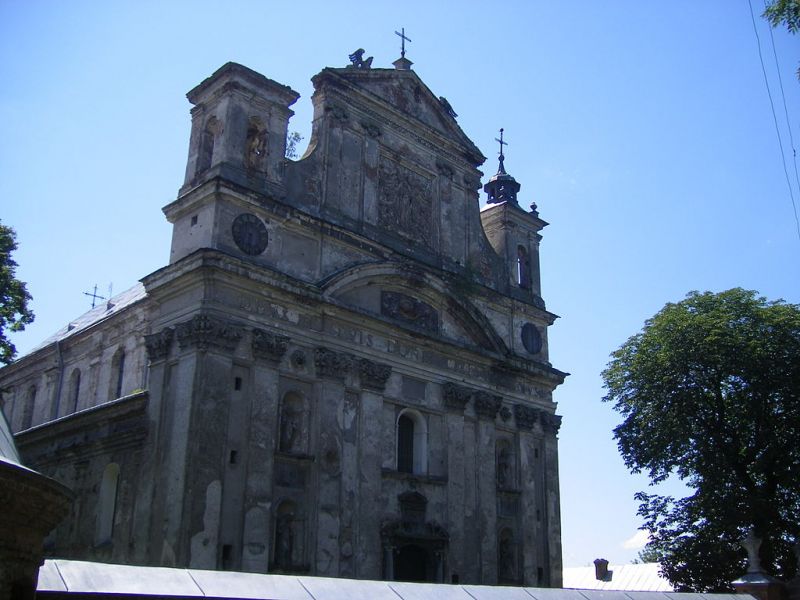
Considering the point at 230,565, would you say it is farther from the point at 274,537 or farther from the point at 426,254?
the point at 426,254


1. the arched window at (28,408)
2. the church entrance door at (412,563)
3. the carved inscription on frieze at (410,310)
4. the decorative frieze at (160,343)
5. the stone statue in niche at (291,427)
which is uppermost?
the carved inscription on frieze at (410,310)

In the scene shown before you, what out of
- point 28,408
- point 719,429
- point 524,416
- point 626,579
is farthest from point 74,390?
point 626,579

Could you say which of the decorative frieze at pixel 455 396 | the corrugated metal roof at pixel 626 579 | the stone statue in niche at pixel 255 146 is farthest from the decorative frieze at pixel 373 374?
the corrugated metal roof at pixel 626 579

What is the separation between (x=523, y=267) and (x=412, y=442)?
853 cm

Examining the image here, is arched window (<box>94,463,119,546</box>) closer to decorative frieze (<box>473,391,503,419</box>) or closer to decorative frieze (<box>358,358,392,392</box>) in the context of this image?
decorative frieze (<box>358,358,392,392</box>)

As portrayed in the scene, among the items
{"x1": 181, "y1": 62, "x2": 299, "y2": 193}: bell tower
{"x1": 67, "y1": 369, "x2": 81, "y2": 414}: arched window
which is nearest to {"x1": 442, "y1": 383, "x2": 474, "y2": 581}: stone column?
{"x1": 181, "y1": 62, "x2": 299, "y2": 193}: bell tower

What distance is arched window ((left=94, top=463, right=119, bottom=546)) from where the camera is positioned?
66.1 ft

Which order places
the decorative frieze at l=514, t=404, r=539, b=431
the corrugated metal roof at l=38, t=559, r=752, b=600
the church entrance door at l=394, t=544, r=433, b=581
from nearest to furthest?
the corrugated metal roof at l=38, t=559, r=752, b=600 < the church entrance door at l=394, t=544, r=433, b=581 < the decorative frieze at l=514, t=404, r=539, b=431

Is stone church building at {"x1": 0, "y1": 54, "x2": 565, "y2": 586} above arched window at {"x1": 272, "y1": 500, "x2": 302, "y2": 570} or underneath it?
above

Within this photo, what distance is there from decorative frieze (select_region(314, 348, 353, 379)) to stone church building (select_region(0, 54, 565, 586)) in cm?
5

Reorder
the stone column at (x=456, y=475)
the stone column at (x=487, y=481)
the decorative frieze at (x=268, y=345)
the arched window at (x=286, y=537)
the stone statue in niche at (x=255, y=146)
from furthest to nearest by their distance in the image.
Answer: the stone column at (x=487, y=481), the stone column at (x=456, y=475), the stone statue in niche at (x=255, y=146), the decorative frieze at (x=268, y=345), the arched window at (x=286, y=537)

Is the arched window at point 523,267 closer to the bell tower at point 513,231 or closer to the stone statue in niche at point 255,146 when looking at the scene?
the bell tower at point 513,231

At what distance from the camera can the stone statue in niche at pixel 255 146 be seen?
845 inches

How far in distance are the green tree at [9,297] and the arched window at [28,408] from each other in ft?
29.2
